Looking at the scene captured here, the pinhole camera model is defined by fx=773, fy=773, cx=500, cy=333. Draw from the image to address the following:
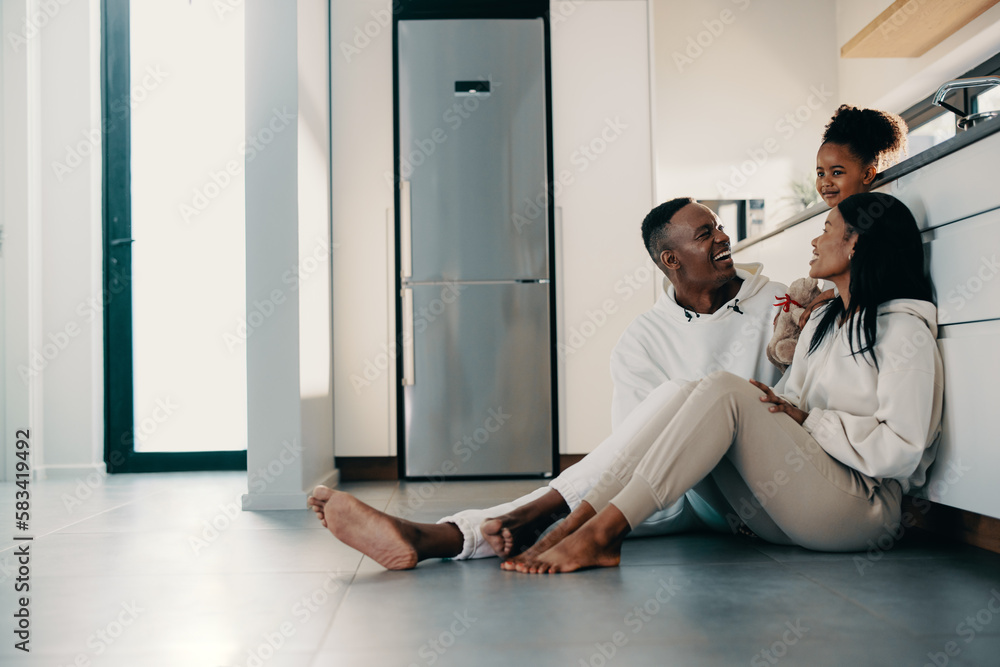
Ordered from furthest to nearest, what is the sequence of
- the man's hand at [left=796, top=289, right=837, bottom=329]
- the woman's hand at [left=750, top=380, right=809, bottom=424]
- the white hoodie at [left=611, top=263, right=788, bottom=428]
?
the white hoodie at [left=611, top=263, right=788, bottom=428]
the man's hand at [left=796, top=289, right=837, bottom=329]
the woman's hand at [left=750, top=380, right=809, bottom=424]

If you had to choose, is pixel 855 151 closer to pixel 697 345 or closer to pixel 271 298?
pixel 697 345

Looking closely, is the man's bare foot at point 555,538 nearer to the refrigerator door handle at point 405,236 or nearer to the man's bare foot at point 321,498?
the man's bare foot at point 321,498

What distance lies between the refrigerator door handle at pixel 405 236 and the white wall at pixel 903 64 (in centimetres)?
260

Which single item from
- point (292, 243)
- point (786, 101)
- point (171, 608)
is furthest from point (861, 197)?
point (786, 101)

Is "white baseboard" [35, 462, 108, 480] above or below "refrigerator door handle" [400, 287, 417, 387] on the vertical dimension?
below

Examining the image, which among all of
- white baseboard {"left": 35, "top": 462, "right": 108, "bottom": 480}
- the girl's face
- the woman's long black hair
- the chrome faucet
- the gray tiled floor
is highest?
the chrome faucet

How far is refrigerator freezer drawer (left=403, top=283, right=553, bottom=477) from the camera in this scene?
3.49 metres

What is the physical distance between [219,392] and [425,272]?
1359mm

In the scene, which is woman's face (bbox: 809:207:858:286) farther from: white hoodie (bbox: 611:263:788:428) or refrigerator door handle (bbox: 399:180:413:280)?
refrigerator door handle (bbox: 399:180:413:280)

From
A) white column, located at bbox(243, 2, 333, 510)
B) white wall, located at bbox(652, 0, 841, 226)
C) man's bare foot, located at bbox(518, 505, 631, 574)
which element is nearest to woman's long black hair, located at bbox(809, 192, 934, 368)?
man's bare foot, located at bbox(518, 505, 631, 574)

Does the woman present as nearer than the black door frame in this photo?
Yes

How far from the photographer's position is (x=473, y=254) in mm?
3535

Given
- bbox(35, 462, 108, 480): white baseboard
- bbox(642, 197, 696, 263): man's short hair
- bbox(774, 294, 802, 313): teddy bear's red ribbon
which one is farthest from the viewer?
bbox(35, 462, 108, 480): white baseboard

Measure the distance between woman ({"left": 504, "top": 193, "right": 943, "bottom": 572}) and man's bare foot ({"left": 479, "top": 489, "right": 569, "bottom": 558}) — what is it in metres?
0.06
